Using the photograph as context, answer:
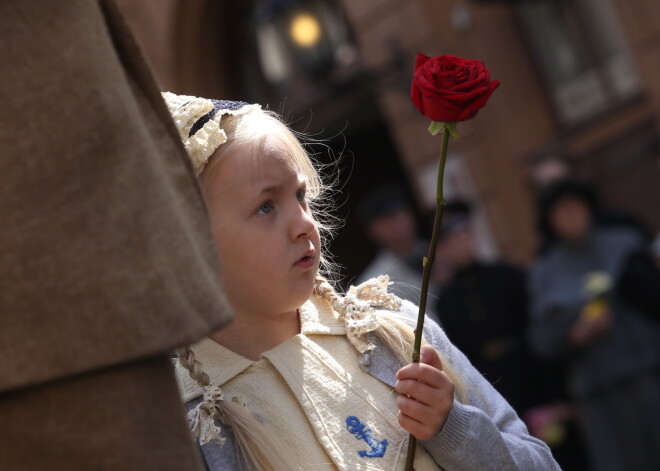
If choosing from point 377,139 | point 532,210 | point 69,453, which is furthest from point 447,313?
point 377,139

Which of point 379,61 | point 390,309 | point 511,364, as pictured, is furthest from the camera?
point 379,61

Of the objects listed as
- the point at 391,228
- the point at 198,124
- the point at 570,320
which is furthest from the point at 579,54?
the point at 198,124

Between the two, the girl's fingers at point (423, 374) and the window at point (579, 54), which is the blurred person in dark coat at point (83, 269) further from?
the window at point (579, 54)

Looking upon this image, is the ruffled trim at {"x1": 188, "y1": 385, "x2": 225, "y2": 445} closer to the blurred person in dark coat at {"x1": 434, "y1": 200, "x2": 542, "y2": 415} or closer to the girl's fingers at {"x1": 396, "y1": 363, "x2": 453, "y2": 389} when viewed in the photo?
the girl's fingers at {"x1": 396, "y1": 363, "x2": 453, "y2": 389}

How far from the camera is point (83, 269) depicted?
1.04 m

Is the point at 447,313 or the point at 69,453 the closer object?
the point at 69,453

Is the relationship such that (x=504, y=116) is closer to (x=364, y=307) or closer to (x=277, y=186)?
(x=364, y=307)

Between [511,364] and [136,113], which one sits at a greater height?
[136,113]

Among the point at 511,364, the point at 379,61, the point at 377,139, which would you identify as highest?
the point at 379,61

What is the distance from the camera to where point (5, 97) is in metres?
1.05

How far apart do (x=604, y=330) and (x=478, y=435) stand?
130 inches

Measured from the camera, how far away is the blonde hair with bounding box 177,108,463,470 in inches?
71.4

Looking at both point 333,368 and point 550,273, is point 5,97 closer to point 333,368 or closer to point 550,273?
point 333,368

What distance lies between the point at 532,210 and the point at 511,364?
300cm
